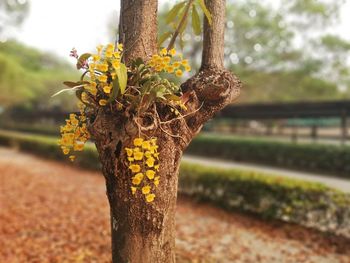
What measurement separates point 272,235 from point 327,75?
1270 centimetres

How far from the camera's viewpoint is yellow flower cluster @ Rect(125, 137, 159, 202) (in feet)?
5.19

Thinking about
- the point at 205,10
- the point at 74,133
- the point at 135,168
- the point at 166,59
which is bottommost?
the point at 135,168

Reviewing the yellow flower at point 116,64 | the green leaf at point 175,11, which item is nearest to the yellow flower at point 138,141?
the yellow flower at point 116,64

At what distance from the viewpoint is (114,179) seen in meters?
1.74

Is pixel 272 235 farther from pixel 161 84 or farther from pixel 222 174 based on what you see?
pixel 161 84

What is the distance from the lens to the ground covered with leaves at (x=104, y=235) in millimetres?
3482

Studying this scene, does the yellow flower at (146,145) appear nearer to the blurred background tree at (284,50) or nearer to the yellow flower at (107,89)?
the yellow flower at (107,89)

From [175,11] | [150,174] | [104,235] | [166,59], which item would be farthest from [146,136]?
[104,235]

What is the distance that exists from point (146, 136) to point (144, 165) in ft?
0.50

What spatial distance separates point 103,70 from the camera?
1.56 metres

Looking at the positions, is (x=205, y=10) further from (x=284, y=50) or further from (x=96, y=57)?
(x=284, y=50)

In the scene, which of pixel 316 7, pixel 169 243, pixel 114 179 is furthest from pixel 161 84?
pixel 316 7

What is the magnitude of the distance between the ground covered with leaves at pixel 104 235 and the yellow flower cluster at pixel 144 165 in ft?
6.31

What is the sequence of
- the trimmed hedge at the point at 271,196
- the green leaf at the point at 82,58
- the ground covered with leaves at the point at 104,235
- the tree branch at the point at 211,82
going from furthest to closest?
the trimmed hedge at the point at 271,196, the ground covered with leaves at the point at 104,235, the tree branch at the point at 211,82, the green leaf at the point at 82,58
